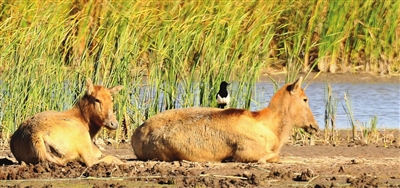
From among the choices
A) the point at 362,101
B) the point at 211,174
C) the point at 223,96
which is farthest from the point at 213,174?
the point at 362,101

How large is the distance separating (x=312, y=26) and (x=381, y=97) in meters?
2.37

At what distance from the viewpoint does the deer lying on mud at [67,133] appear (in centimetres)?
824

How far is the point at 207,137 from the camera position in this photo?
29.3 ft

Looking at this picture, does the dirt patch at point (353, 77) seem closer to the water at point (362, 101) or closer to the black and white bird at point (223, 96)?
the water at point (362, 101)

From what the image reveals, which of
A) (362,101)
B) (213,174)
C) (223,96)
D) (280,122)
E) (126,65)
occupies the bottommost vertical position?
(213,174)

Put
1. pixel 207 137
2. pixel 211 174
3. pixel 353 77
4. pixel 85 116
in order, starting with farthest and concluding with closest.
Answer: pixel 353 77 < pixel 207 137 < pixel 85 116 < pixel 211 174

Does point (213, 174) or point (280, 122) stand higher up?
point (280, 122)

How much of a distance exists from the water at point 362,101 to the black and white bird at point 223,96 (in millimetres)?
1134

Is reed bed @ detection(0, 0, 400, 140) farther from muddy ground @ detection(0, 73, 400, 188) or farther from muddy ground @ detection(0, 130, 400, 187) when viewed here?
muddy ground @ detection(0, 130, 400, 187)

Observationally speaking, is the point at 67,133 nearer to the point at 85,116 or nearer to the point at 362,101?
the point at 85,116

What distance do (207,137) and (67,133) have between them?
134cm

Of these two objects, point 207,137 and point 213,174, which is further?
point 207,137

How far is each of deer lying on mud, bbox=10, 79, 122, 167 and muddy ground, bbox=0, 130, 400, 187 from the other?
13cm

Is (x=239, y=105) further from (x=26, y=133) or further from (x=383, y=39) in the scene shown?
(x=383, y=39)
